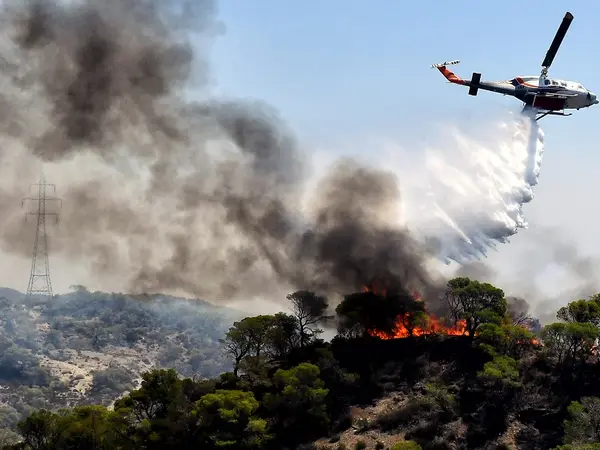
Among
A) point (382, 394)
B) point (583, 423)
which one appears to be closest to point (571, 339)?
point (583, 423)

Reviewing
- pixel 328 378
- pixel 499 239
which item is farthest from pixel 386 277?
pixel 328 378

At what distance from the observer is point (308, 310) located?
359 ft

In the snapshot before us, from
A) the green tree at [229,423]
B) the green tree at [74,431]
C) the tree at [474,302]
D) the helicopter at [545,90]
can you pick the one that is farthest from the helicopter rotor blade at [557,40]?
the green tree at [74,431]

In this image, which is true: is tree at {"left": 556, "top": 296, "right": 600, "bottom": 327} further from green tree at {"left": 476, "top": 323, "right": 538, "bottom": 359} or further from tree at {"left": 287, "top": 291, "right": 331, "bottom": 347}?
tree at {"left": 287, "top": 291, "right": 331, "bottom": 347}

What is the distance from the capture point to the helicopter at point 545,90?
10900 centimetres

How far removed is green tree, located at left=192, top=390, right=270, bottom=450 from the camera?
268 ft

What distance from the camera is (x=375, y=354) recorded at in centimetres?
10275

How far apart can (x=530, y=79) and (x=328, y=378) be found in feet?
181

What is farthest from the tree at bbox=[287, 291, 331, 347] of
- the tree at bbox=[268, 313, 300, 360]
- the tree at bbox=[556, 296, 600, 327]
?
the tree at bbox=[556, 296, 600, 327]

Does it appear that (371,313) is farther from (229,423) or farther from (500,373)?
(229,423)

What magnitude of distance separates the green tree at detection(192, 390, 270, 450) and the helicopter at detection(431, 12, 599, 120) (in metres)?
59.8

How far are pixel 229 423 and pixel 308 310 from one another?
30.1 metres

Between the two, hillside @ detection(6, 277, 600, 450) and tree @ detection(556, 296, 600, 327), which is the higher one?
tree @ detection(556, 296, 600, 327)

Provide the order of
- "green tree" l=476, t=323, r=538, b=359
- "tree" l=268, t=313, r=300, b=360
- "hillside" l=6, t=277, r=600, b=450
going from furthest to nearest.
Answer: "tree" l=268, t=313, r=300, b=360
"green tree" l=476, t=323, r=538, b=359
"hillside" l=6, t=277, r=600, b=450
